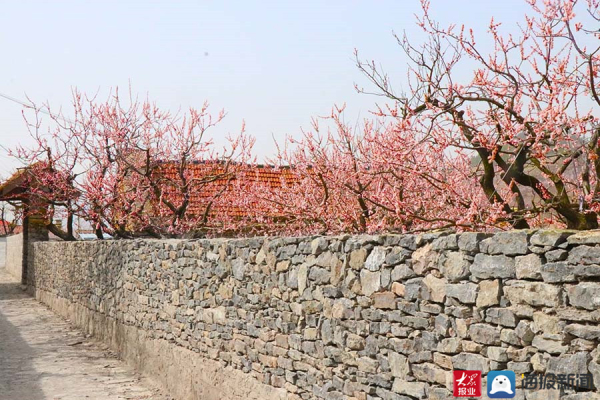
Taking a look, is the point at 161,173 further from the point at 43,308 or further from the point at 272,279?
the point at 272,279

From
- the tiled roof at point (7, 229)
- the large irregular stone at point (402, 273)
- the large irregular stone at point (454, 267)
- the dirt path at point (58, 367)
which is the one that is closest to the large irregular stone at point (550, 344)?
the large irregular stone at point (454, 267)

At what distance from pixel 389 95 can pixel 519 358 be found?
156 inches

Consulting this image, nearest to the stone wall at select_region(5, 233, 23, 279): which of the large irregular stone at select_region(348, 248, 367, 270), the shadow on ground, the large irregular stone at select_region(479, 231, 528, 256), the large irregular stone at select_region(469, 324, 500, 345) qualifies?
the shadow on ground

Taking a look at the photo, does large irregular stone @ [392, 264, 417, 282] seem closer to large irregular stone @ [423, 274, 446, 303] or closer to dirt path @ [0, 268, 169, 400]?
large irregular stone @ [423, 274, 446, 303]

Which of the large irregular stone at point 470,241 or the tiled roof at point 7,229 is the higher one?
the tiled roof at point 7,229

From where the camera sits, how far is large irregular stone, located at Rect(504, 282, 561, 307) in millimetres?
3283

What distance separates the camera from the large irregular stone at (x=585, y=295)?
3.07 m

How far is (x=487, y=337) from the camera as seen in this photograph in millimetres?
3670

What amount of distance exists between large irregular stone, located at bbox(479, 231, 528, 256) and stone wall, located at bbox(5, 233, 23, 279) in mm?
26052

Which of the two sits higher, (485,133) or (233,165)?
(233,165)

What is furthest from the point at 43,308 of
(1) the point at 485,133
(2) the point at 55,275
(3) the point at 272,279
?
(1) the point at 485,133

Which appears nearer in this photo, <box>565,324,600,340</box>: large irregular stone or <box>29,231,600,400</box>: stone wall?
<box>565,324,600,340</box>: large irregular stone

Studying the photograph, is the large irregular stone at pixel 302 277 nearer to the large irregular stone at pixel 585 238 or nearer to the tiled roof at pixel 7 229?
the large irregular stone at pixel 585 238

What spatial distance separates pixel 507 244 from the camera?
357 cm
